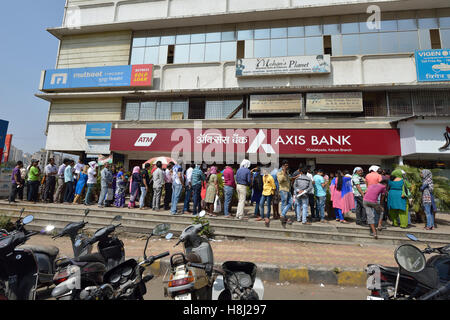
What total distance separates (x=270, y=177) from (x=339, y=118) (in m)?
8.10

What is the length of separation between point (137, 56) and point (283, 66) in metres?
10.3

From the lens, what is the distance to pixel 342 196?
709 centimetres

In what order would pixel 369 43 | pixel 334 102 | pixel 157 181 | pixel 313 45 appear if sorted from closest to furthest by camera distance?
1. pixel 157 181
2. pixel 334 102
3. pixel 369 43
4. pixel 313 45

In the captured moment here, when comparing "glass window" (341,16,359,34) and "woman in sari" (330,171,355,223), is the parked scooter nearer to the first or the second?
"woman in sari" (330,171,355,223)

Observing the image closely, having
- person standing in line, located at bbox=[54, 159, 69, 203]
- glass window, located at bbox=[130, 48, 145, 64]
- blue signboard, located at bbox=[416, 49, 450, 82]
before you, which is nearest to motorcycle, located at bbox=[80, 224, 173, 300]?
person standing in line, located at bbox=[54, 159, 69, 203]

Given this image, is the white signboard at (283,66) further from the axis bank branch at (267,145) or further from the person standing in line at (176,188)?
the person standing in line at (176,188)

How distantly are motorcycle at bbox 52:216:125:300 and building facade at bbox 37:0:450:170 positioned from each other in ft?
32.3

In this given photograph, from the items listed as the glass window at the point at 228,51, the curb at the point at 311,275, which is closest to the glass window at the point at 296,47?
the glass window at the point at 228,51

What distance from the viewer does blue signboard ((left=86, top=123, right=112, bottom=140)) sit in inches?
565

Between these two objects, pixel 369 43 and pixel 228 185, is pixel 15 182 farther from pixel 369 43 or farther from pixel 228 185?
pixel 369 43

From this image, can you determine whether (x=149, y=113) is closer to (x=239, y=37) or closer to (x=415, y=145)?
(x=239, y=37)

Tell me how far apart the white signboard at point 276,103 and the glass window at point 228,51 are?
319 centimetres

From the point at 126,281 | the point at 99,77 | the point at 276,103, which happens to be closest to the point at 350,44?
the point at 276,103
